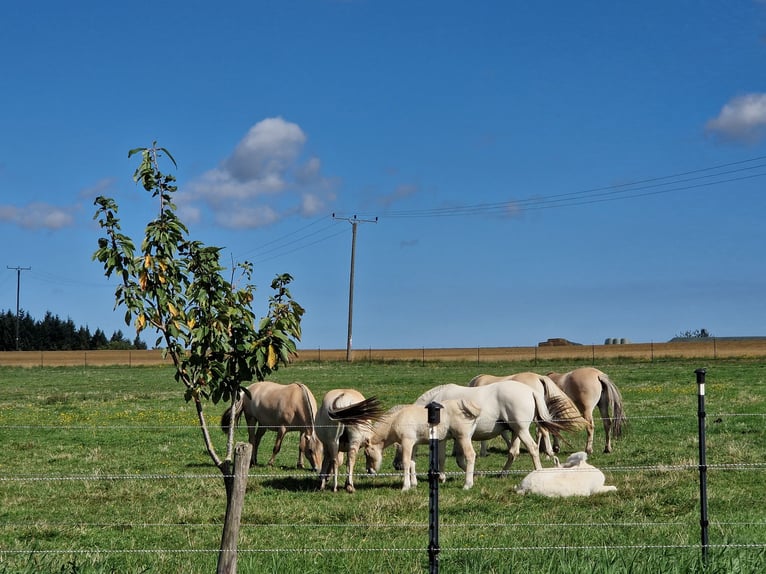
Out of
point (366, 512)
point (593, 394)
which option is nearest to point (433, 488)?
point (366, 512)

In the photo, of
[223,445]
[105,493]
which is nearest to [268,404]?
[223,445]

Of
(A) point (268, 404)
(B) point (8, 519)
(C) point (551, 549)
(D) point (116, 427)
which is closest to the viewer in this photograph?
(C) point (551, 549)

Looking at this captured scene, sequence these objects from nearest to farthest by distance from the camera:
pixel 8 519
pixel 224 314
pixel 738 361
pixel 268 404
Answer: pixel 224 314 → pixel 8 519 → pixel 268 404 → pixel 738 361

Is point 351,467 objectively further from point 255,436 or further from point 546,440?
point 255,436

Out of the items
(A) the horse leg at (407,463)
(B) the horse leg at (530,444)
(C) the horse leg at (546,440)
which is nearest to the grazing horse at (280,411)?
(A) the horse leg at (407,463)

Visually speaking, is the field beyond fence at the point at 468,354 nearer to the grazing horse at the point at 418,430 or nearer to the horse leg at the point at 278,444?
the horse leg at the point at 278,444

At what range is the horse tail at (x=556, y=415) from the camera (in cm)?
1434

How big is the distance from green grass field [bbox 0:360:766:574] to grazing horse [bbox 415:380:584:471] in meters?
0.73

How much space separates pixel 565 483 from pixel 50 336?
109m

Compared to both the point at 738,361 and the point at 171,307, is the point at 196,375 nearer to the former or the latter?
the point at 171,307

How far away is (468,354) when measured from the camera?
72.3 m

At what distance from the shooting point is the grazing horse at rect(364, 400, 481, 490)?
1303cm

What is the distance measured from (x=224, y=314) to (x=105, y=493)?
262 inches

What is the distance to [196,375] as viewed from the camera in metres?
7.51
